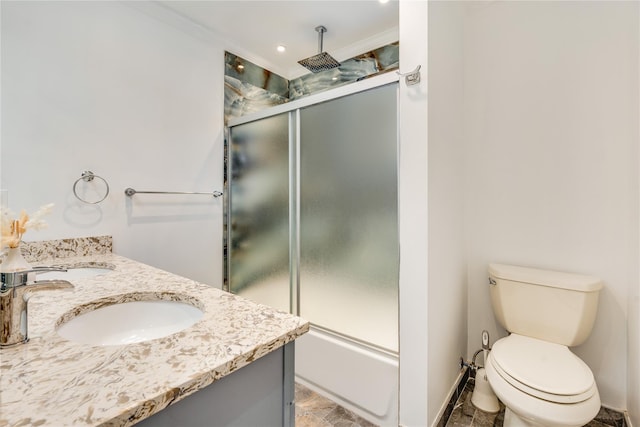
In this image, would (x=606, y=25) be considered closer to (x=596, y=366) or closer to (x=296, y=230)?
(x=596, y=366)

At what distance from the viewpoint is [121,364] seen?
1.79ft

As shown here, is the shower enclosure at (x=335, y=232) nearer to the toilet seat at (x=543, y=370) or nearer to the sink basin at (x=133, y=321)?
the toilet seat at (x=543, y=370)

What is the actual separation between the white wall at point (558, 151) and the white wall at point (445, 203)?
0.46ft

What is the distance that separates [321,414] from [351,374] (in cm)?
27

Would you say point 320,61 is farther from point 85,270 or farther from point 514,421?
point 514,421

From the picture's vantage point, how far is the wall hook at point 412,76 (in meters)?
1.31

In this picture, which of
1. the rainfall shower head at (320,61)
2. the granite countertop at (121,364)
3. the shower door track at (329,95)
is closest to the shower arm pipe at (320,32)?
the rainfall shower head at (320,61)

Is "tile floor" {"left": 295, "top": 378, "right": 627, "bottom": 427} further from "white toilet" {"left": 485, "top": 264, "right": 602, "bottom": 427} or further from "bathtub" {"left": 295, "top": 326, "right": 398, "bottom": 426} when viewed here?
"white toilet" {"left": 485, "top": 264, "right": 602, "bottom": 427}

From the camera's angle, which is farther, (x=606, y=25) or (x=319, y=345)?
(x=319, y=345)

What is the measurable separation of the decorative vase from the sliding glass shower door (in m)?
1.34

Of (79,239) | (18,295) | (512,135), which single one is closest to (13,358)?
(18,295)

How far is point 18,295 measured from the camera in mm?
641

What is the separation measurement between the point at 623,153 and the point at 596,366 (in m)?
1.16

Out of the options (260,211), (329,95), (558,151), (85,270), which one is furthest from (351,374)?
(558,151)
